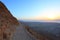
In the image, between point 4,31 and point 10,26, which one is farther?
point 10,26

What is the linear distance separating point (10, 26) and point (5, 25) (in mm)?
1331

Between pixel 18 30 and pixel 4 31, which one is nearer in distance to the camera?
pixel 4 31

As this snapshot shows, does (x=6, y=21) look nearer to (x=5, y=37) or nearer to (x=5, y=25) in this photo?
(x=5, y=25)

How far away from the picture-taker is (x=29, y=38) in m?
27.0

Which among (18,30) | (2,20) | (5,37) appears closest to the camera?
(5,37)

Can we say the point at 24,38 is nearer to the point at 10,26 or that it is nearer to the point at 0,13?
the point at 10,26

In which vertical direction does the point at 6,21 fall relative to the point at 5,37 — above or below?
above

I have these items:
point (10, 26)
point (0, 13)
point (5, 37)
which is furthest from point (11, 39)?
point (0, 13)

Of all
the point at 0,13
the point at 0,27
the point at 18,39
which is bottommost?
the point at 18,39

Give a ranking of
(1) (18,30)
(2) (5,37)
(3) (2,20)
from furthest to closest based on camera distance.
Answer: (1) (18,30) < (3) (2,20) < (2) (5,37)

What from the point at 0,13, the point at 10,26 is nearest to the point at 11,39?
the point at 10,26

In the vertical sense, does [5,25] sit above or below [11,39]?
above

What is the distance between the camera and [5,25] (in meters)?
25.1

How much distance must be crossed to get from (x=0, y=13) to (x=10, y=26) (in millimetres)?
2839
